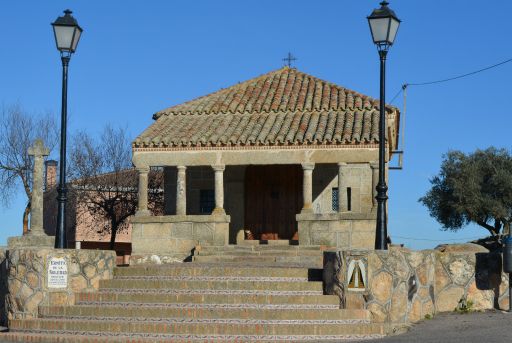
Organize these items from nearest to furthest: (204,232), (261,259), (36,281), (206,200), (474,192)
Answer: (36,281) → (261,259) → (204,232) → (206,200) → (474,192)

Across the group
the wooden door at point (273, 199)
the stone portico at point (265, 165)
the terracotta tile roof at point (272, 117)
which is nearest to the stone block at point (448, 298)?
the stone portico at point (265, 165)

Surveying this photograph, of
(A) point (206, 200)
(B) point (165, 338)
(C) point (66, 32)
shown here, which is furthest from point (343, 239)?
(B) point (165, 338)

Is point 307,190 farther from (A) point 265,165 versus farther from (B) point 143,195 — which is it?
(B) point 143,195

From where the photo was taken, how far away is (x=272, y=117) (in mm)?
26938

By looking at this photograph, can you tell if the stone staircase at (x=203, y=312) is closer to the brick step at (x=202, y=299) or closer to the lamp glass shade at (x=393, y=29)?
the brick step at (x=202, y=299)

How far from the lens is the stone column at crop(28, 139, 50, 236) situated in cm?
2028

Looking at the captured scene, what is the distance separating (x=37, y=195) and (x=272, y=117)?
8.58 m

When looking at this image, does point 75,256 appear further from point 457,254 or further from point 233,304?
point 457,254

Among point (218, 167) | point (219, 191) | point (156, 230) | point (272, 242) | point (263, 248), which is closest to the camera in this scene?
point (263, 248)

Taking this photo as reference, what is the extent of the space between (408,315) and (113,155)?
29.1 m

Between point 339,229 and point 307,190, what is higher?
point 307,190

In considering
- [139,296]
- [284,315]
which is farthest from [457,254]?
[139,296]

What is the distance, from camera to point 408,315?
49.0 feet

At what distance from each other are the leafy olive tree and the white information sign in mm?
30491
